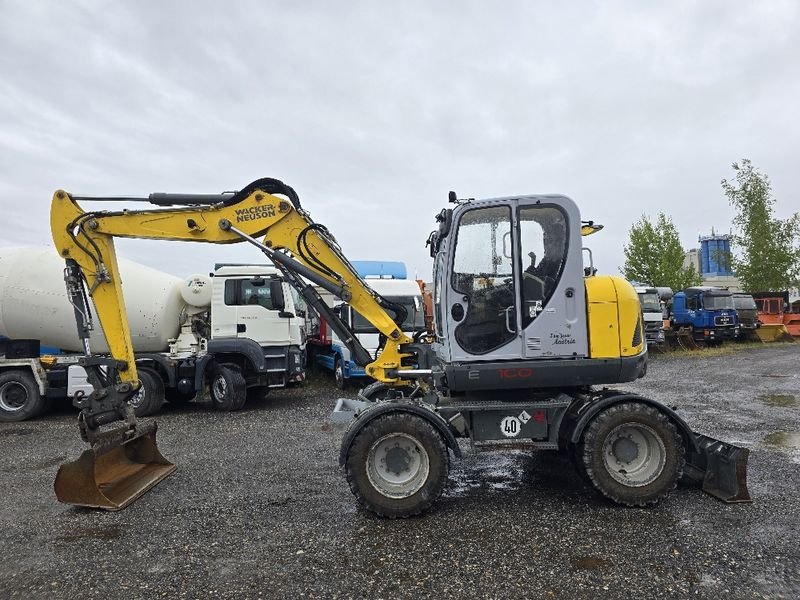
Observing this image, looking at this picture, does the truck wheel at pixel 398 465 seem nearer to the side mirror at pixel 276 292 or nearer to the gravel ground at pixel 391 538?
the gravel ground at pixel 391 538

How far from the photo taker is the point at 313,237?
20.4 ft

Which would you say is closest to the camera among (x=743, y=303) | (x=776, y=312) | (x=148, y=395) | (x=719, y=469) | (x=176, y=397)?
(x=719, y=469)

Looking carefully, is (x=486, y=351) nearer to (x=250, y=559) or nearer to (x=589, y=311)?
(x=589, y=311)

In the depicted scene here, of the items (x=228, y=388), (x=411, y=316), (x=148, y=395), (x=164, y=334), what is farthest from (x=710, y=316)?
(x=148, y=395)

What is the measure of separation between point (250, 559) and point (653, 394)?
1041 centimetres

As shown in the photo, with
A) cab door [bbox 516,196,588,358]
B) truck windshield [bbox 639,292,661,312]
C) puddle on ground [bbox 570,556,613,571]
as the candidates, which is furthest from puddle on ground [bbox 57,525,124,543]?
truck windshield [bbox 639,292,661,312]

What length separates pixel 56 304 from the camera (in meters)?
11.1

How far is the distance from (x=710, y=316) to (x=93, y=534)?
25.2 metres

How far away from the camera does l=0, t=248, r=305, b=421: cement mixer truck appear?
11.0m

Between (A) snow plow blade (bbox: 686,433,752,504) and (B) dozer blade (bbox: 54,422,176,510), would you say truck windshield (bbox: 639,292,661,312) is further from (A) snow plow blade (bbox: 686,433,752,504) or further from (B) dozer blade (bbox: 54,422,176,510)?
(B) dozer blade (bbox: 54,422,176,510)

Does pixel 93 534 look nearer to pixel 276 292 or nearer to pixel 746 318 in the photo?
pixel 276 292

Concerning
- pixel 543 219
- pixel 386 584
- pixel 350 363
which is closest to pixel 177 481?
pixel 386 584

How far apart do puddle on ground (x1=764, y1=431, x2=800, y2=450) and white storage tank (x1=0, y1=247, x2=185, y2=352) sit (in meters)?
10.3

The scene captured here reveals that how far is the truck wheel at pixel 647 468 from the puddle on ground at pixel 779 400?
7014 millimetres
